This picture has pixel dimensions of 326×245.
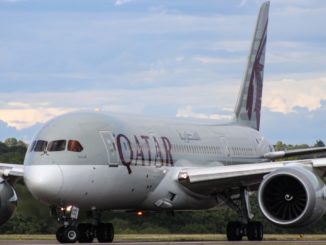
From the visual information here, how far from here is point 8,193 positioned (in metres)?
42.7

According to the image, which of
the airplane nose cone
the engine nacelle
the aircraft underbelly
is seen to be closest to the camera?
the airplane nose cone

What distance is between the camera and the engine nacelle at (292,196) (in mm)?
38000

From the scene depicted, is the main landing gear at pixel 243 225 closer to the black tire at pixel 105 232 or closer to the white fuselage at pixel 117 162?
the white fuselage at pixel 117 162

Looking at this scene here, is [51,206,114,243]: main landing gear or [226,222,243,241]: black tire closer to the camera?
[51,206,114,243]: main landing gear

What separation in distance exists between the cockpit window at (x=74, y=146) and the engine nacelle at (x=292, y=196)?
19.6 feet

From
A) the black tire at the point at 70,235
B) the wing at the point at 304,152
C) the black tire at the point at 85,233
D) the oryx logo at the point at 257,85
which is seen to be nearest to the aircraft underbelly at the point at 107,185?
the black tire at the point at 70,235

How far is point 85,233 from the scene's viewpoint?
4206 cm

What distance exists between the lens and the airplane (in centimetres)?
3831

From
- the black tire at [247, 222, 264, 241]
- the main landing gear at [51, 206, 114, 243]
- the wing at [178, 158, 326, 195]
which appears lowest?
the main landing gear at [51, 206, 114, 243]

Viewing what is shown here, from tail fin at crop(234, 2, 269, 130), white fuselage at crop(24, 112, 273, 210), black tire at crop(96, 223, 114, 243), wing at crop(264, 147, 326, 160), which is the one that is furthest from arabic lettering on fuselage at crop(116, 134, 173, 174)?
tail fin at crop(234, 2, 269, 130)

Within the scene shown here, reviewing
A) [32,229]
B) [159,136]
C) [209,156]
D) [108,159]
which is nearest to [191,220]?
[32,229]

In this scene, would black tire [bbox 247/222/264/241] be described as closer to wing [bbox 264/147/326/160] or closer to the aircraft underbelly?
wing [bbox 264/147/326/160]

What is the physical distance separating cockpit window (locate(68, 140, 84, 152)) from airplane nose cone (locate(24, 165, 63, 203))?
3.00ft

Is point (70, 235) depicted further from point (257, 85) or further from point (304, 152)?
point (257, 85)
